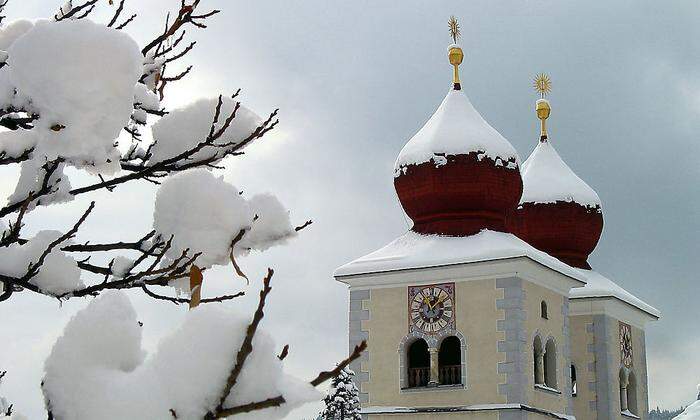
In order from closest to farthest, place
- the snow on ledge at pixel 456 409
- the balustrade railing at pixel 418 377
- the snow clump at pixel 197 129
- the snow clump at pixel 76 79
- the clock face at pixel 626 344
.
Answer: the snow clump at pixel 76 79
the snow clump at pixel 197 129
the snow on ledge at pixel 456 409
the balustrade railing at pixel 418 377
the clock face at pixel 626 344

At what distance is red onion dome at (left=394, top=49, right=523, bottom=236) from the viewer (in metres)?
17.6

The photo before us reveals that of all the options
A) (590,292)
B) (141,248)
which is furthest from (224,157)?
(590,292)

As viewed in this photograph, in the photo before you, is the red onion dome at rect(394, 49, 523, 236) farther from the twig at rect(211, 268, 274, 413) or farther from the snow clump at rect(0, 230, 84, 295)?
the twig at rect(211, 268, 274, 413)

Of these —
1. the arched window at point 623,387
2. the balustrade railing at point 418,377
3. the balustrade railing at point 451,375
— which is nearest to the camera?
the balustrade railing at point 451,375

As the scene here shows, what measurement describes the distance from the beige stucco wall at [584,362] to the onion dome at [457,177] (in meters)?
3.55

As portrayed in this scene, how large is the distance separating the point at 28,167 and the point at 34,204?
0.15m

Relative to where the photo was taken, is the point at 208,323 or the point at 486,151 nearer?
the point at 208,323

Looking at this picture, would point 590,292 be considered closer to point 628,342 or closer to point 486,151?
point 628,342

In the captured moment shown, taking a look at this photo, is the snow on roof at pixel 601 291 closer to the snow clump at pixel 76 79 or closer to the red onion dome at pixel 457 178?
the red onion dome at pixel 457 178

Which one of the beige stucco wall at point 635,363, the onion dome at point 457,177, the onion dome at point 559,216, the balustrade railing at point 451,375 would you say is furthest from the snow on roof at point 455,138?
the beige stucco wall at point 635,363

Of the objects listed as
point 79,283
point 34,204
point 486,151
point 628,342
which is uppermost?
point 486,151

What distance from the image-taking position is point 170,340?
1.92 m

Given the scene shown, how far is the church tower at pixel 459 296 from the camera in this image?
53.2 feet

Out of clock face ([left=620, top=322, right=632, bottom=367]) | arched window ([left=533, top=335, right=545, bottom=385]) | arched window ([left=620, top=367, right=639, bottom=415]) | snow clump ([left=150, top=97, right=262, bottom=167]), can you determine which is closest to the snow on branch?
snow clump ([left=150, top=97, right=262, bottom=167])
